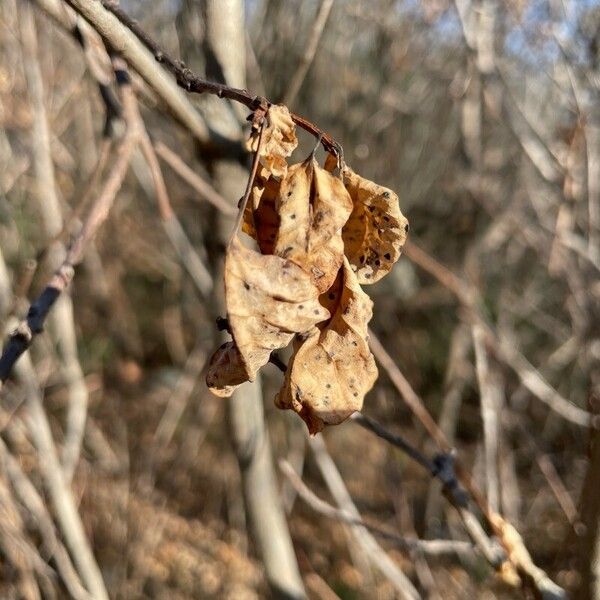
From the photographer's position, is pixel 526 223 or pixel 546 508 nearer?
pixel 526 223

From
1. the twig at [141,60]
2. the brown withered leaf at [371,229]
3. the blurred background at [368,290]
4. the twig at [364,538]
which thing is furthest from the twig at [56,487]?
the brown withered leaf at [371,229]

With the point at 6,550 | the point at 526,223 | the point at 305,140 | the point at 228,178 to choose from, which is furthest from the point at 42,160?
the point at 526,223

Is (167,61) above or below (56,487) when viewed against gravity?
above

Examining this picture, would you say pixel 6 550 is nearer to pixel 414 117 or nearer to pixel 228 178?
pixel 228 178

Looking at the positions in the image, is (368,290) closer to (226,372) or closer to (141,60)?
(141,60)

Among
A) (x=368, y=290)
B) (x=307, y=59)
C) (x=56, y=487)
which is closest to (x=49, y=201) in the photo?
(x=56, y=487)

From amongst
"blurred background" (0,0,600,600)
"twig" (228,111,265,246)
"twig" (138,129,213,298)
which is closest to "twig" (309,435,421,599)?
"blurred background" (0,0,600,600)
